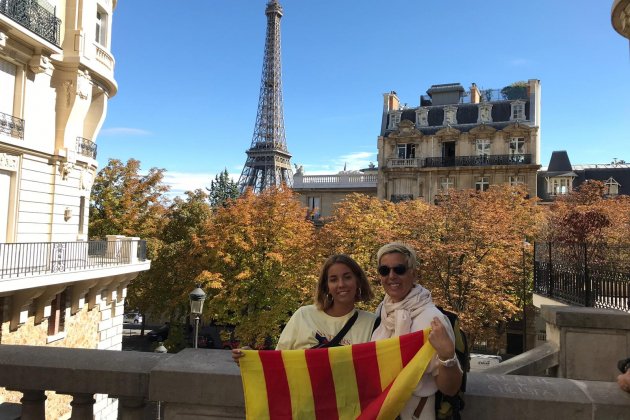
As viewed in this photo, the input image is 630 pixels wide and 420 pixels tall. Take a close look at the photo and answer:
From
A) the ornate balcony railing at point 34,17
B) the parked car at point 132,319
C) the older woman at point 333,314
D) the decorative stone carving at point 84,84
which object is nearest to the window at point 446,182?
the parked car at point 132,319

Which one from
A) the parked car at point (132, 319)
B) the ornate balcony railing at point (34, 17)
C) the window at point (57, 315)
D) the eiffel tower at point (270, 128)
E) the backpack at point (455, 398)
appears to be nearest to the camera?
the backpack at point (455, 398)

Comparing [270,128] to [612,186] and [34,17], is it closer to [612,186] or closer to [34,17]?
[612,186]

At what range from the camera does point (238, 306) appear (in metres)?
25.5

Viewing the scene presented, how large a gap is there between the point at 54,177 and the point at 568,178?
43928mm

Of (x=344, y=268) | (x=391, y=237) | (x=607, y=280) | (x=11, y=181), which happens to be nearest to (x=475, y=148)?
(x=391, y=237)

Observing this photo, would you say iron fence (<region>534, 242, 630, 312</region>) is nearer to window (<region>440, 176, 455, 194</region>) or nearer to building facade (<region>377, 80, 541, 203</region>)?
building facade (<region>377, 80, 541, 203</region>)

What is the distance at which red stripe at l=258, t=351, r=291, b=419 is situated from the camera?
287 cm

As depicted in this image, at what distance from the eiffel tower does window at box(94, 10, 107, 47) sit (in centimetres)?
6104

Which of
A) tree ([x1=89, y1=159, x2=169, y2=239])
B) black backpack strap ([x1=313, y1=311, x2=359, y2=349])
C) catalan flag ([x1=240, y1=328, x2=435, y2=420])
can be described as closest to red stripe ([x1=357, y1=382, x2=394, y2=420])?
catalan flag ([x1=240, y1=328, x2=435, y2=420])

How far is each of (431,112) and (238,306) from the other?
30.8 meters

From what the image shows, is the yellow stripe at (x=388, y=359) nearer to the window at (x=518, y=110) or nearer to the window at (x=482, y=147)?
the window at (x=482, y=147)

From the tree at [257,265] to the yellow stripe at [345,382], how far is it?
20705 millimetres

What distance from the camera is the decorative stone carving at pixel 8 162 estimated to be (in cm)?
1259

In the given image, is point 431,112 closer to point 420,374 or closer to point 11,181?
point 11,181
